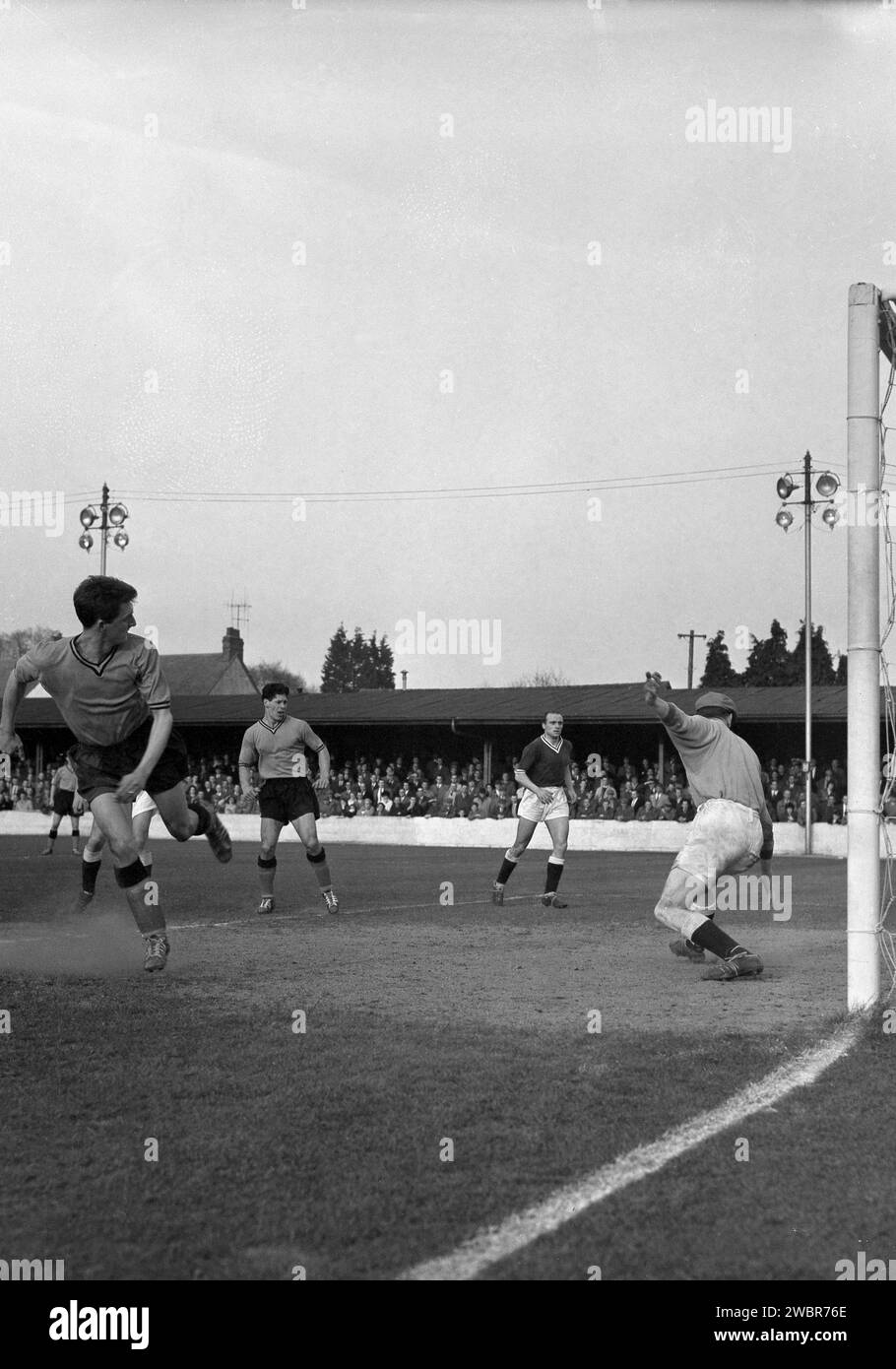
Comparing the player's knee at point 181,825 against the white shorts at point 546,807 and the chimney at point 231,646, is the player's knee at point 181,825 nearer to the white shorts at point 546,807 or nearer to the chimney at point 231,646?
the white shorts at point 546,807

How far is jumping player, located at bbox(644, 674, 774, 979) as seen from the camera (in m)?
8.69

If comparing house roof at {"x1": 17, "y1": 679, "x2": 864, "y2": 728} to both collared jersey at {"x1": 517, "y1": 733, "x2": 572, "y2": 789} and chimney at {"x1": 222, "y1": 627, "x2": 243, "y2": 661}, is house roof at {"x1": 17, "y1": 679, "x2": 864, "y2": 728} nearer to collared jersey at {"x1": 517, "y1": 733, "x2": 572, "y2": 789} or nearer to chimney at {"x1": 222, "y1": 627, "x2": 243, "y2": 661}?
collared jersey at {"x1": 517, "y1": 733, "x2": 572, "y2": 789}

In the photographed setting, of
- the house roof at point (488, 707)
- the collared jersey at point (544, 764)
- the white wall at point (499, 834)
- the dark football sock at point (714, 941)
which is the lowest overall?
the white wall at point (499, 834)

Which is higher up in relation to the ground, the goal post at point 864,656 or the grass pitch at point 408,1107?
the goal post at point 864,656

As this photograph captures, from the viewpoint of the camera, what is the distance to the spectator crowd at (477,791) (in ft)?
113

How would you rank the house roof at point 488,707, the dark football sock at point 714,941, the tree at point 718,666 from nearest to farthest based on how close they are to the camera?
1. the dark football sock at point 714,941
2. the house roof at point 488,707
3. the tree at point 718,666

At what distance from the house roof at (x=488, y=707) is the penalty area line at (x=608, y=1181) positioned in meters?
33.9

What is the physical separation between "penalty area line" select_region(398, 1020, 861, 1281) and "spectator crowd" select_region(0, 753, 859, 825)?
79.9 feet

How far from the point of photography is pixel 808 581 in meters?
37.7

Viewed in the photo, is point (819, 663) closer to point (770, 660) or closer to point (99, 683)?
point (770, 660)

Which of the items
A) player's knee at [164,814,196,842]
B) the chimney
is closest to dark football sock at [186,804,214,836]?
player's knee at [164,814,196,842]

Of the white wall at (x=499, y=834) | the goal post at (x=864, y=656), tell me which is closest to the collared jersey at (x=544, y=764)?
the goal post at (x=864, y=656)
